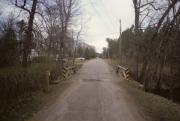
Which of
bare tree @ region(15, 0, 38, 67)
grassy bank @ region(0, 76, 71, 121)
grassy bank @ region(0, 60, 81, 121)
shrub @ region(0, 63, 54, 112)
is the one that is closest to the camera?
grassy bank @ region(0, 76, 71, 121)

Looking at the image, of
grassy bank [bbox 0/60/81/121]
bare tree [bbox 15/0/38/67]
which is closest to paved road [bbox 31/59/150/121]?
grassy bank [bbox 0/60/81/121]

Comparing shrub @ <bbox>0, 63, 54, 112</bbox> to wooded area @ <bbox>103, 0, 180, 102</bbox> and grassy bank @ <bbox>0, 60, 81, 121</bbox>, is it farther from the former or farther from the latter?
wooded area @ <bbox>103, 0, 180, 102</bbox>

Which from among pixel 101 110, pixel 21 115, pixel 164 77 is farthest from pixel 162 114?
pixel 164 77

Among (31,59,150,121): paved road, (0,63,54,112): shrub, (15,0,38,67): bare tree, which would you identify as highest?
(15,0,38,67): bare tree

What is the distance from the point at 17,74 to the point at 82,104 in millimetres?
3176

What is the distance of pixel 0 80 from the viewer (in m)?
11.2

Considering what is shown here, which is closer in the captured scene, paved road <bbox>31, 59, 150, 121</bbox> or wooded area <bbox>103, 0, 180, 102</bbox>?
paved road <bbox>31, 59, 150, 121</bbox>

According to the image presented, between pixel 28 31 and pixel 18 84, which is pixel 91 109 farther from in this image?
pixel 28 31

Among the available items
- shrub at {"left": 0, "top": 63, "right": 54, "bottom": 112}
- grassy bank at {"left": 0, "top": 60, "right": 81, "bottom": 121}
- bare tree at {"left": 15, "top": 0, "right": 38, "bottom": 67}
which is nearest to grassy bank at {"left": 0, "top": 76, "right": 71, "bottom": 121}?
grassy bank at {"left": 0, "top": 60, "right": 81, "bottom": 121}

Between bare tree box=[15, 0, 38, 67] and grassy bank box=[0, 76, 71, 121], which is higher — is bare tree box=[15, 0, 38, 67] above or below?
above

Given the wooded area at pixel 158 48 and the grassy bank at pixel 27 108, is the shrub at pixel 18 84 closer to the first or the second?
the grassy bank at pixel 27 108

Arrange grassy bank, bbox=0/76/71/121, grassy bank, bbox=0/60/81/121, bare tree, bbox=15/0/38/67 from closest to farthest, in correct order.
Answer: grassy bank, bbox=0/76/71/121, grassy bank, bbox=0/60/81/121, bare tree, bbox=15/0/38/67

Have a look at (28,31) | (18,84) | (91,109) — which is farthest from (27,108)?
(28,31)

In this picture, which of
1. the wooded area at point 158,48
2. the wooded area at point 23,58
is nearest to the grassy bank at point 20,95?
the wooded area at point 23,58
